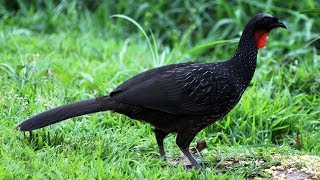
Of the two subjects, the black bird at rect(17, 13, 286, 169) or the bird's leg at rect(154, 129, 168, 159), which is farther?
the bird's leg at rect(154, 129, 168, 159)

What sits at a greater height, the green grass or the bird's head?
the bird's head

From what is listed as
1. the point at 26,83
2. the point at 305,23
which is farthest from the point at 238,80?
the point at 305,23

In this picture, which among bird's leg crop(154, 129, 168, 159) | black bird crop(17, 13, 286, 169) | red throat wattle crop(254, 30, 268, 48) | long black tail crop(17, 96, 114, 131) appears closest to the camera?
long black tail crop(17, 96, 114, 131)

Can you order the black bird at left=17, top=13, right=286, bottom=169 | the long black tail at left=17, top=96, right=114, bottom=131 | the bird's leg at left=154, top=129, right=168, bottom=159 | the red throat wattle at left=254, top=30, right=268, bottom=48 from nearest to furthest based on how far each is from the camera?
the long black tail at left=17, top=96, right=114, bottom=131 < the black bird at left=17, top=13, right=286, bottom=169 < the bird's leg at left=154, top=129, right=168, bottom=159 < the red throat wattle at left=254, top=30, right=268, bottom=48

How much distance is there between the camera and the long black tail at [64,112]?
4574mm

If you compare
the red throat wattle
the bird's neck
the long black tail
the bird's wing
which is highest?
the red throat wattle

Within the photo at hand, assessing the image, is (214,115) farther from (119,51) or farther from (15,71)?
(119,51)

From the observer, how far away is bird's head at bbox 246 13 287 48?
502 cm

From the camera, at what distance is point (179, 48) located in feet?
25.9

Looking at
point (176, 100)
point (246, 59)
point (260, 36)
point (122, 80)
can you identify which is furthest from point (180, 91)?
point (122, 80)

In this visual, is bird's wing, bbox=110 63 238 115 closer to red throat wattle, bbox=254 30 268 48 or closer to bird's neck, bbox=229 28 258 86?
bird's neck, bbox=229 28 258 86

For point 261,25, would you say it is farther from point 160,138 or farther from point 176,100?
point 160,138

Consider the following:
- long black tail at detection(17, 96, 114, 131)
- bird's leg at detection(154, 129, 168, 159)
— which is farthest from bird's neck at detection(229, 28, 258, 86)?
long black tail at detection(17, 96, 114, 131)

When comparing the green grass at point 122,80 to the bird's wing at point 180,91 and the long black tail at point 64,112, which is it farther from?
the bird's wing at point 180,91
